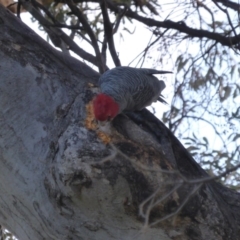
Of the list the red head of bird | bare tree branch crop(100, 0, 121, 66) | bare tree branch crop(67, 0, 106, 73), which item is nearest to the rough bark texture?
the red head of bird

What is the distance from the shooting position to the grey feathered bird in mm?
2255

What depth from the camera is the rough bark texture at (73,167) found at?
1.99m

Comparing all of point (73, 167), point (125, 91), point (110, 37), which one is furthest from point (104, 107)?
point (110, 37)

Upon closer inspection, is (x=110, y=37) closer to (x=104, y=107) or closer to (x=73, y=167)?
(x=104, y=107)

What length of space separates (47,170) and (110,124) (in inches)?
10.6

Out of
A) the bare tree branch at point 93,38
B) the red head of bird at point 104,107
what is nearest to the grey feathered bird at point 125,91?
the red head of bird at point 104,107

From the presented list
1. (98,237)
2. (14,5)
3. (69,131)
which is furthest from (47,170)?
(14,5)

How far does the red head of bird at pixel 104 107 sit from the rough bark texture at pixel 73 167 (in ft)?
0.10

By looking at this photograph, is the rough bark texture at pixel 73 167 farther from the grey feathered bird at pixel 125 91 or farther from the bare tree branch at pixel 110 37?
the bare tree branch at pixel 110 37

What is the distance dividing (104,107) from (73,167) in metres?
0.34

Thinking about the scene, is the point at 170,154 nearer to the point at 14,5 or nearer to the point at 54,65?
the point at 54,65

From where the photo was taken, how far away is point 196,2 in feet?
13.8

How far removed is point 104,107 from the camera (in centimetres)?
221

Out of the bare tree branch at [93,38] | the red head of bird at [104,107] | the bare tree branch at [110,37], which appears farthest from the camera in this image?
the bare tree branch at [110,37]
